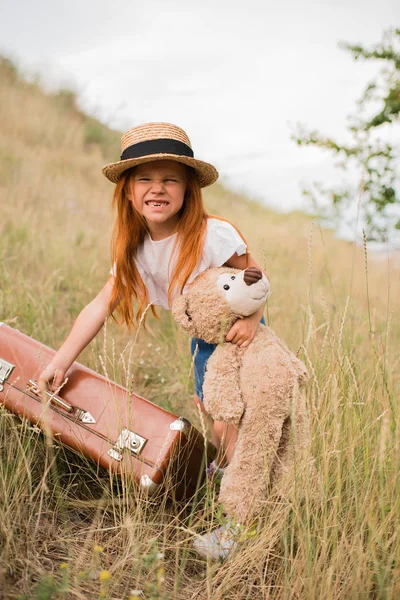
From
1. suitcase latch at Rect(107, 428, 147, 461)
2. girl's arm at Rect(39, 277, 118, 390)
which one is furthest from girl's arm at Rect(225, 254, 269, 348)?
girl's arm at Rect(39, 277, 118, 390)

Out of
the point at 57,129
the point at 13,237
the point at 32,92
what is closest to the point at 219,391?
the point at 13,237

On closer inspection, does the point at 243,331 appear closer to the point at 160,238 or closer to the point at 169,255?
the point at 169,255

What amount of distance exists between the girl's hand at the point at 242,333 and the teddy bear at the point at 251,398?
2 centimetres

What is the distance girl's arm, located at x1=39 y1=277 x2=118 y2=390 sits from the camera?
2.02m

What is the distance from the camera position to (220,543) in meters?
1.67

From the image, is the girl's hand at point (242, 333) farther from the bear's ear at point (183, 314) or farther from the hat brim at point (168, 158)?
the hat brim at point (168, 158)

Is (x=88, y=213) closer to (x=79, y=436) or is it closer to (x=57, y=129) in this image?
(x=57, y=129)

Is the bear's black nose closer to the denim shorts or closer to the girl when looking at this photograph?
the girl

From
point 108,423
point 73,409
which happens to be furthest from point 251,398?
point 73,409

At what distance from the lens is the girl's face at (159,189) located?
2072 millimetres

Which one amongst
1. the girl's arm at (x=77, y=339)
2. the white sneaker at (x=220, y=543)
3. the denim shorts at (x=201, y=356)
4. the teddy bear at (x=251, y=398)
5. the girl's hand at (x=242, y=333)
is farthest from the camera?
the denim shorts at (x=201, y=356)

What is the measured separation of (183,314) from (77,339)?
51 cm

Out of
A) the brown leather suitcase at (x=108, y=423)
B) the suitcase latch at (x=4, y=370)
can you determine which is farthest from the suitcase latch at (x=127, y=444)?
the suitcase latch at (x=4, y=370)

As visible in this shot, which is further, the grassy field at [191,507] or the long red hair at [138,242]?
the long red hair at [138,242]
